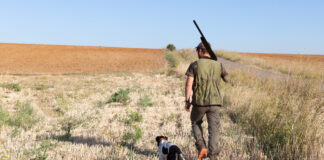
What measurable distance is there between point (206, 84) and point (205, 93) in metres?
0.13

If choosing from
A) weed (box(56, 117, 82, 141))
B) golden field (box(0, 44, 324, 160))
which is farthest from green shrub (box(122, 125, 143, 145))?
weed (box(56, 117, 82, 141))

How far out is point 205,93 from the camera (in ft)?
12.0

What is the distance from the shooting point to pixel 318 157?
3.63 meters

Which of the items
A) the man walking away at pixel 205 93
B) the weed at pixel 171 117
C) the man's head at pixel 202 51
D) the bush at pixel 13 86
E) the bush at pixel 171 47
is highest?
the bush at pixel 171 47

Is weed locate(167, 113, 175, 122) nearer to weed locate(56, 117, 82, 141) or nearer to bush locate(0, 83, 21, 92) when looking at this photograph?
weed locate(56, 117, 82, 141)

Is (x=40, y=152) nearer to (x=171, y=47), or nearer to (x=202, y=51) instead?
(x=202, y=51)

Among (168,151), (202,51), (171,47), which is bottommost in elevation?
(168,151)

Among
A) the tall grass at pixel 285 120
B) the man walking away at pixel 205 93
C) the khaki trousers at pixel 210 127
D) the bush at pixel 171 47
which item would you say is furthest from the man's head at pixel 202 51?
the bush at pixel 171 47

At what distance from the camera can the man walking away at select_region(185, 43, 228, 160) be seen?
11.9 ft

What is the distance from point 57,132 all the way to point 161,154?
3.14 m

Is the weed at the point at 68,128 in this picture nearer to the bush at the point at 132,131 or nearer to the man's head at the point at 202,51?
the bush at the point at 132,131

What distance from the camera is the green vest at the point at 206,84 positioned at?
3633mm

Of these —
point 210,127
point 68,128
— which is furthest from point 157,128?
point 210,127

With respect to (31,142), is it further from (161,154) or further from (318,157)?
(318,157)
